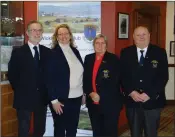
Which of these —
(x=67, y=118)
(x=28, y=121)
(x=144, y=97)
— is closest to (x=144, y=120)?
(x=144, y=97)

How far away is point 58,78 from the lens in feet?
9.20

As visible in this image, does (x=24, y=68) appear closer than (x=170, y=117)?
Yes

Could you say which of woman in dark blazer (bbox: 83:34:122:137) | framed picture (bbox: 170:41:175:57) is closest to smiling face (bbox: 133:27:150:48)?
woman in dark blazer (bbox: 83:34:122:137)

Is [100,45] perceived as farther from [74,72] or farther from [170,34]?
[170,34]

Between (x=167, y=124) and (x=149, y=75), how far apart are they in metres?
2.48

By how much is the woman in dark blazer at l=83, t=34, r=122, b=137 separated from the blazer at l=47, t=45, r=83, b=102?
217mm

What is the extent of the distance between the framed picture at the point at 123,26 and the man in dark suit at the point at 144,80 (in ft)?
4.38

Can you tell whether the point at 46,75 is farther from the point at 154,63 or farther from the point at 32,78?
the point at 154,63

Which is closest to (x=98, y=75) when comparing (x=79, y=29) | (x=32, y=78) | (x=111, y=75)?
(x=111, y=75)

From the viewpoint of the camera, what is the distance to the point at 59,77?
2.80 m

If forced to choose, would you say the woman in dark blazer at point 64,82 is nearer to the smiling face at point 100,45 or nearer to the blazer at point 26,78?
the blazer at point 26,78

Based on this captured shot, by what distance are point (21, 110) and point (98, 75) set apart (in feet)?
2.64

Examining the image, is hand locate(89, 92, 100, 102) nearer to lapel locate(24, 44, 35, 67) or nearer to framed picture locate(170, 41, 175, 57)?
lapel locate(24, 44, 35, 67)

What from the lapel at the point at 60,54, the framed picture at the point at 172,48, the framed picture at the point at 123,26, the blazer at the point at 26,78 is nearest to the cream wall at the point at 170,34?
the framed picture at the point at 172,48
